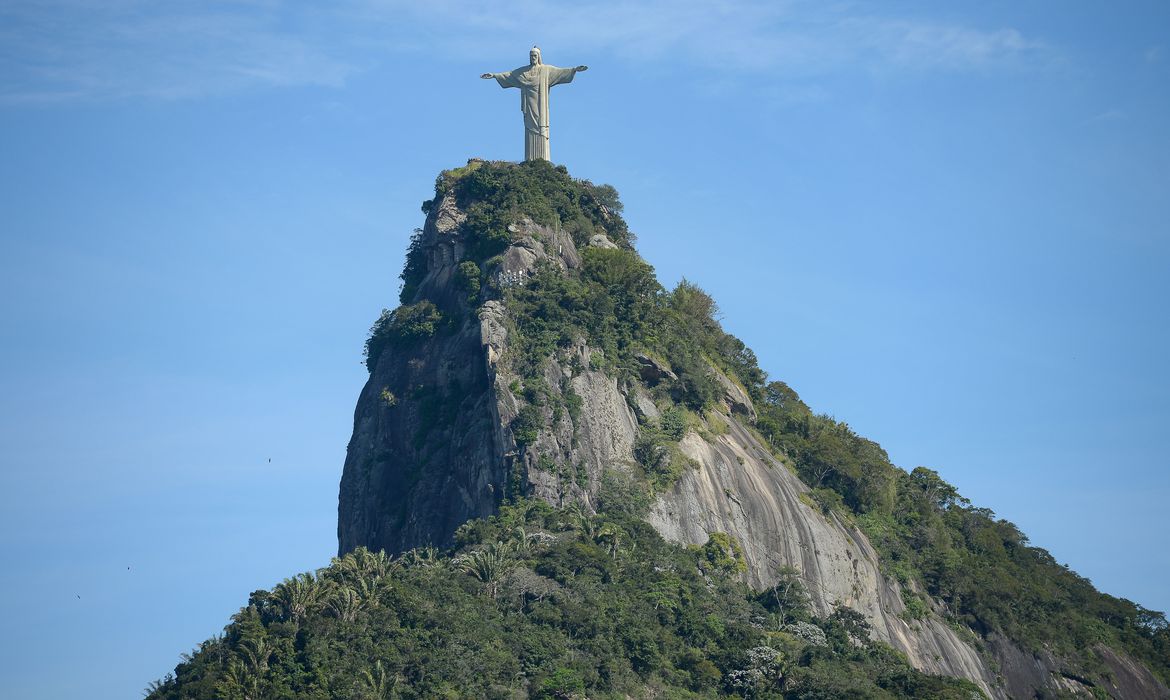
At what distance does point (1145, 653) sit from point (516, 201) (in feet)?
163

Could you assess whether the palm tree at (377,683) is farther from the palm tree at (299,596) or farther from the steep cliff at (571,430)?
the steep cliff at (571,430)

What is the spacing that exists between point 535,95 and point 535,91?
247mm

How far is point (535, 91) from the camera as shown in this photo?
401 ft

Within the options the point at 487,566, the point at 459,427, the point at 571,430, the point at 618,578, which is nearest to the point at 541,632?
the point at 487,566

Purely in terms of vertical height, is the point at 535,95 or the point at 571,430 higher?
the point at 535,95

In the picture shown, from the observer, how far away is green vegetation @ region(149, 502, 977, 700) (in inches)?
3391

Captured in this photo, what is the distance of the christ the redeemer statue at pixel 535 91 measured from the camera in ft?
401

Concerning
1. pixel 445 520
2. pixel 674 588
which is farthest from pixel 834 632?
pixel 445 520

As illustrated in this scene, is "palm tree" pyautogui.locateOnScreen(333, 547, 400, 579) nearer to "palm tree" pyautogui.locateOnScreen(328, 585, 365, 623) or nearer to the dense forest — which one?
the dense forest

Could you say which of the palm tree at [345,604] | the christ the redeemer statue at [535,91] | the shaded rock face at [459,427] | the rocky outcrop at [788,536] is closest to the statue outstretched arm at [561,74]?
the christ the redeemer statue at [535,91]

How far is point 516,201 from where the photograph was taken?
384ft

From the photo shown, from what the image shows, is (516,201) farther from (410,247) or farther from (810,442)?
(810,442)

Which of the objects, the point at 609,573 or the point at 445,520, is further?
the point at 445,520

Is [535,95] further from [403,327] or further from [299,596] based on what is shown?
[299,596]
